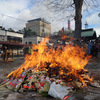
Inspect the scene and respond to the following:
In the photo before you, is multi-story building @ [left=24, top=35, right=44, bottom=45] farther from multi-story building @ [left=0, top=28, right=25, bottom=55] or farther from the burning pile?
the burning pile

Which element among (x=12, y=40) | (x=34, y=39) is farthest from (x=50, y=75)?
(x=34, y=39)

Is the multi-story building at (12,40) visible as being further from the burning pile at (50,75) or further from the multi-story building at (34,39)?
the burning pile at (50,75)

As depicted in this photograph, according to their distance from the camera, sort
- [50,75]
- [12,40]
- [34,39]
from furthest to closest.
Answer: [34,39], [12,40], [50,75]

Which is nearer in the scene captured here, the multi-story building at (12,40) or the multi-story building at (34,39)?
the multi-story building at (12,40)

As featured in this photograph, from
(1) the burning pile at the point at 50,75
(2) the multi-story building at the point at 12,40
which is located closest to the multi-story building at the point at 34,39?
(2) the multi-story building at the point at 12,40

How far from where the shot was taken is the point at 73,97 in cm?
317

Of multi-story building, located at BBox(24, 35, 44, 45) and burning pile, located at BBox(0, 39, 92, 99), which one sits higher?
multi-story building, located at BBox(24, 35, 44, 45)

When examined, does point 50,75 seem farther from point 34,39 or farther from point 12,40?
point 34,39

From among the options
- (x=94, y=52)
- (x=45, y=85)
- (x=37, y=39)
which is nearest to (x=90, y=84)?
(x=45, y=85)

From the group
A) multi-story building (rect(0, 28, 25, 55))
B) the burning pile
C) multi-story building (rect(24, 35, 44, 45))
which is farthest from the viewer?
multi-story building (rect(24, 35, 44, 45))

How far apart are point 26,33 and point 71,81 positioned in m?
45.3

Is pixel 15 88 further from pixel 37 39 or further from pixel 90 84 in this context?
pixel 37 39

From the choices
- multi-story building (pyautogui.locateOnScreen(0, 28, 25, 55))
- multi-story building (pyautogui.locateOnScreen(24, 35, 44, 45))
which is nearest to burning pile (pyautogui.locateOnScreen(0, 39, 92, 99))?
multi-story building (pyautogui.locateOnScreen(0, 28, 25, 55))

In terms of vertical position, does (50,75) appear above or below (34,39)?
below
